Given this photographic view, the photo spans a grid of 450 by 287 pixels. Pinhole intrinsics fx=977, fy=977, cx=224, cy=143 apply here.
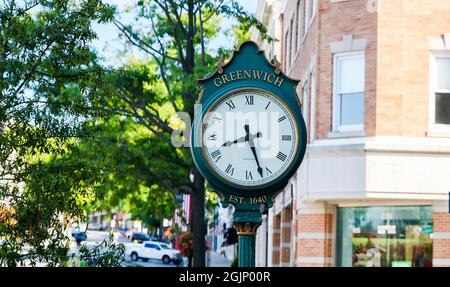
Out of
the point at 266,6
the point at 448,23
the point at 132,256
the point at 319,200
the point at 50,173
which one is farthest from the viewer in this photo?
the point at 132,256

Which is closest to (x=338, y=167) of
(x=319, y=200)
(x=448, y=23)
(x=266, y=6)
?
(x=319, y=200)

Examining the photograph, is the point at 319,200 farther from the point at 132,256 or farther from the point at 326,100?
the point at 132,256

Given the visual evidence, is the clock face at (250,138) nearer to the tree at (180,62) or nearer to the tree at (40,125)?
the tree at (40,125)

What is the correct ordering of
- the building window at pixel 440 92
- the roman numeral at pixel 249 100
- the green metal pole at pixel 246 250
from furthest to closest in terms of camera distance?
the building window at pixel 440 92 < the roman numeral at pixel 249 100 < the green metal pole at pixel 246 250

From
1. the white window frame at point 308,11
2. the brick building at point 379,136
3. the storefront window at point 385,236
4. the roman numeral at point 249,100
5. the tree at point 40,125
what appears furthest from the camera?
the white window frame at point 308,11

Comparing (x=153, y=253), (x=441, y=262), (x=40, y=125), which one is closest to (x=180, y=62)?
(x=441, y=262)

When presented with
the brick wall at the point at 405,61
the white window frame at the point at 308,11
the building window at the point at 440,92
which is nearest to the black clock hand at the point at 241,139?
the brick wall at the point at 405,61

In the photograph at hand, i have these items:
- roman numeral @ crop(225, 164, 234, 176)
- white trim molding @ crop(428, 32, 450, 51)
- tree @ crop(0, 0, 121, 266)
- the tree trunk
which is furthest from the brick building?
roman numeral @ crop(225, 164, 234, 176)

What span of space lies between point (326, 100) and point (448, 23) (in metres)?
3.35

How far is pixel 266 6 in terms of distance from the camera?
41.0m

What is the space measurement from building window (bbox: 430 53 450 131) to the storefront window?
203 cm

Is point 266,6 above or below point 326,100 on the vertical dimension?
above

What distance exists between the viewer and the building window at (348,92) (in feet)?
74.2

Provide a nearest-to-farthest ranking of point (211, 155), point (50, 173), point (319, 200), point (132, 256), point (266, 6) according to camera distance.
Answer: point (211, 155) < point (50, 173) < point (319, 200) < point (266, 6) < point (132, 256)
